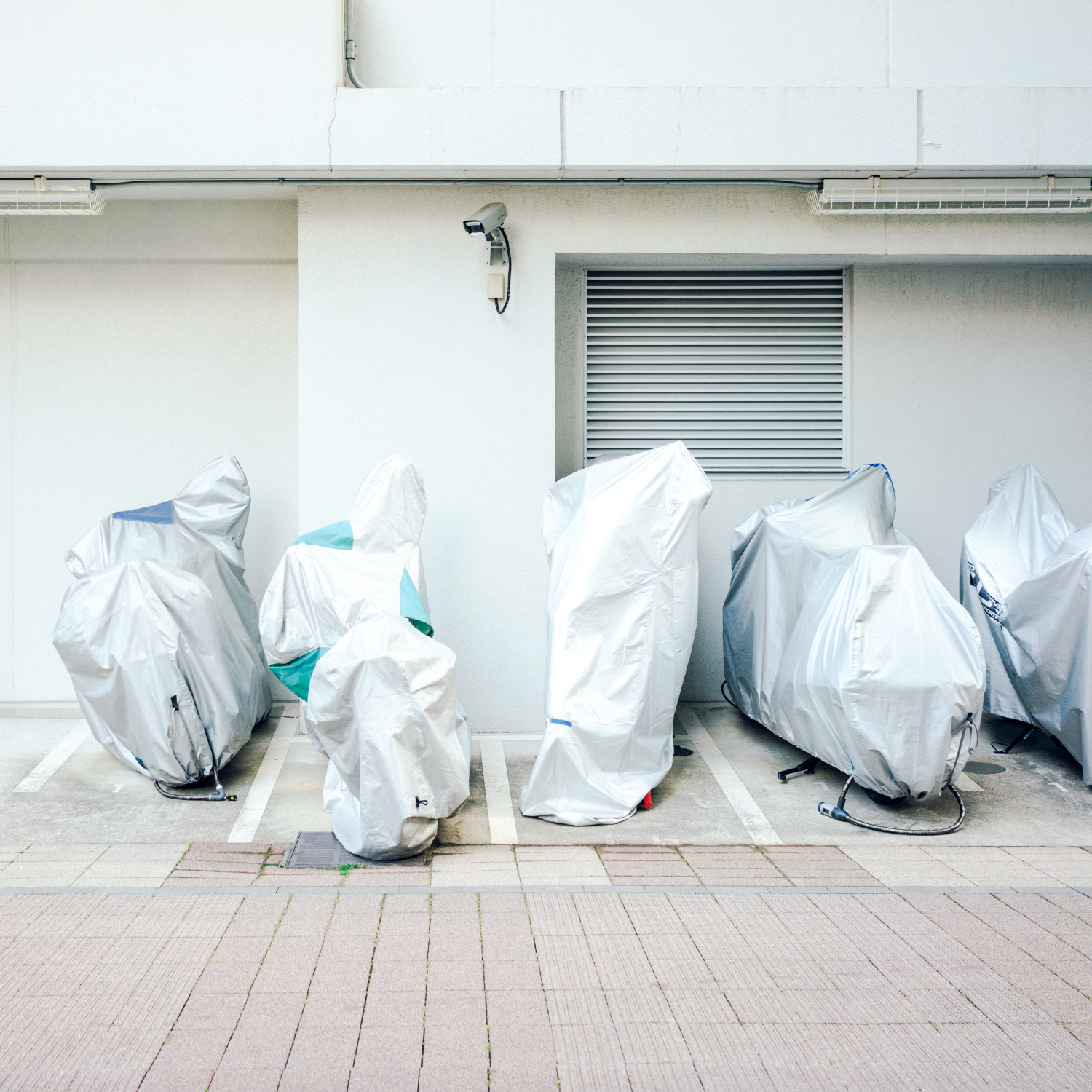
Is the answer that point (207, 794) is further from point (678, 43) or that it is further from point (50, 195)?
point (678, 43)

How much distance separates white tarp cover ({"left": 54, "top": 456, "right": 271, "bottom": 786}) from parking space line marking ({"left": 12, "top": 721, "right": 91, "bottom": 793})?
50cm

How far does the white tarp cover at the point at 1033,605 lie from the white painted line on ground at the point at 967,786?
538 millimetres

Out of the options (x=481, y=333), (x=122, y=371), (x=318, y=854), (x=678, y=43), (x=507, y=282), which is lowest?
(x=318, y=854)

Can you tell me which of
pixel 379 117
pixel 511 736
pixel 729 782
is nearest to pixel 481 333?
pixel 379 117

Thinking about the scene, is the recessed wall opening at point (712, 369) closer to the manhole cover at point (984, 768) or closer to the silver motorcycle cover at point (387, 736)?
the manhole cover at point (984, 768)

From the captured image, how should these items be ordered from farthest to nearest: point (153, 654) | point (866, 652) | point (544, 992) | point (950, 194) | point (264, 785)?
point (950, 194) → point (264, 785) → point (153, 654) → point (866, 652) → point (544, 992)

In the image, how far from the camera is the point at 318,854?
4.16m

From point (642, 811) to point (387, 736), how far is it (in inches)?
61.4

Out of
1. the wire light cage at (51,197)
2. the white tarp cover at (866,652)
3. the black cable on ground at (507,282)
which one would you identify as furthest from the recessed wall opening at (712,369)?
the wire light cage at (51,197)

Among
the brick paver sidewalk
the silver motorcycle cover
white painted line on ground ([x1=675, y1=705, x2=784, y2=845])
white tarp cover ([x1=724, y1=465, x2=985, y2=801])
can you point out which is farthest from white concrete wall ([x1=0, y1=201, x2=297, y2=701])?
white tarp cover ([x1=724, y1=465, x2=985, y2=801])

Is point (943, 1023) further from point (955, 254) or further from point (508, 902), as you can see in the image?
point (955, 254)

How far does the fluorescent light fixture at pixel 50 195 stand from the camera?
5508mm

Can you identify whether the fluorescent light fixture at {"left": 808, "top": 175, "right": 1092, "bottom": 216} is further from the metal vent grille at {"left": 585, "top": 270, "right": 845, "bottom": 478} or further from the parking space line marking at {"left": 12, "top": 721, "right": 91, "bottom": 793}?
the parking space line marking at {"left": 12, "top": 721, "right": 91, "bottom": 793}

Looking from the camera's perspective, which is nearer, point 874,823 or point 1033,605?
point 874,823
